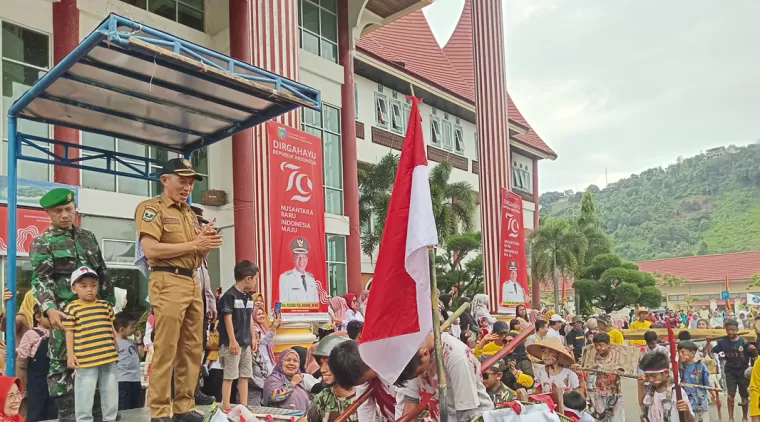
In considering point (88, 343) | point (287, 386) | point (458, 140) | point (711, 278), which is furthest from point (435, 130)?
point (711, 278)

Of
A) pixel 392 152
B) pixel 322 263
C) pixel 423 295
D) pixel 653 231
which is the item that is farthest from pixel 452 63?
pixel 653 231

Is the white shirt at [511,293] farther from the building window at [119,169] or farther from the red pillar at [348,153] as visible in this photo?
the building window at [119,169]

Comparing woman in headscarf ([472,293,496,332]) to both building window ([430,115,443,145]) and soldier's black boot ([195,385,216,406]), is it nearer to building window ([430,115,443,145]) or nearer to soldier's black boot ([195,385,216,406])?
soldier's black boot ([195,385,216,406])

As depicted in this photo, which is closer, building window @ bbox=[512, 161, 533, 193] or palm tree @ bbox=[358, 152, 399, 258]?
palm tree @ bbox=[358, 152, 399, 258]

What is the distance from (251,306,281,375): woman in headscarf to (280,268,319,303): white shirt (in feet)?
2.87

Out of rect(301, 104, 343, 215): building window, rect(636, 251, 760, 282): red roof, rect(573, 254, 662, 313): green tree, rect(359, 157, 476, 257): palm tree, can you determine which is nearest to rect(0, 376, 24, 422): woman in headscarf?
rect(301, 104, 343, 215): building window

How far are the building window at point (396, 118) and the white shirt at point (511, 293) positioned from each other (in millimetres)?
11715

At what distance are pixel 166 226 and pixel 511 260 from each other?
1305 cm

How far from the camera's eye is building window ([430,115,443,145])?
30030 mm

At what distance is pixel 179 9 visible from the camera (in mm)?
15164

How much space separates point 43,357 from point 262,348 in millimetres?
2441

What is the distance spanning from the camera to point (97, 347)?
17.4 feet

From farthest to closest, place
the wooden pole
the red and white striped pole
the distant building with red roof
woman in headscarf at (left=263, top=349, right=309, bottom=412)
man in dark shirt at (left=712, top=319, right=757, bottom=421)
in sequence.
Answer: the distant building with red roof, the red and white striped pole, man in dark shirt at (left=712, top=319, right=757, bottom=421), woman in headscarf at (left=263, top=349, right=309, bottom=412), the wooden pole

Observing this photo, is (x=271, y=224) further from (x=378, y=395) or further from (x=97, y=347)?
(x=378, y=395)
